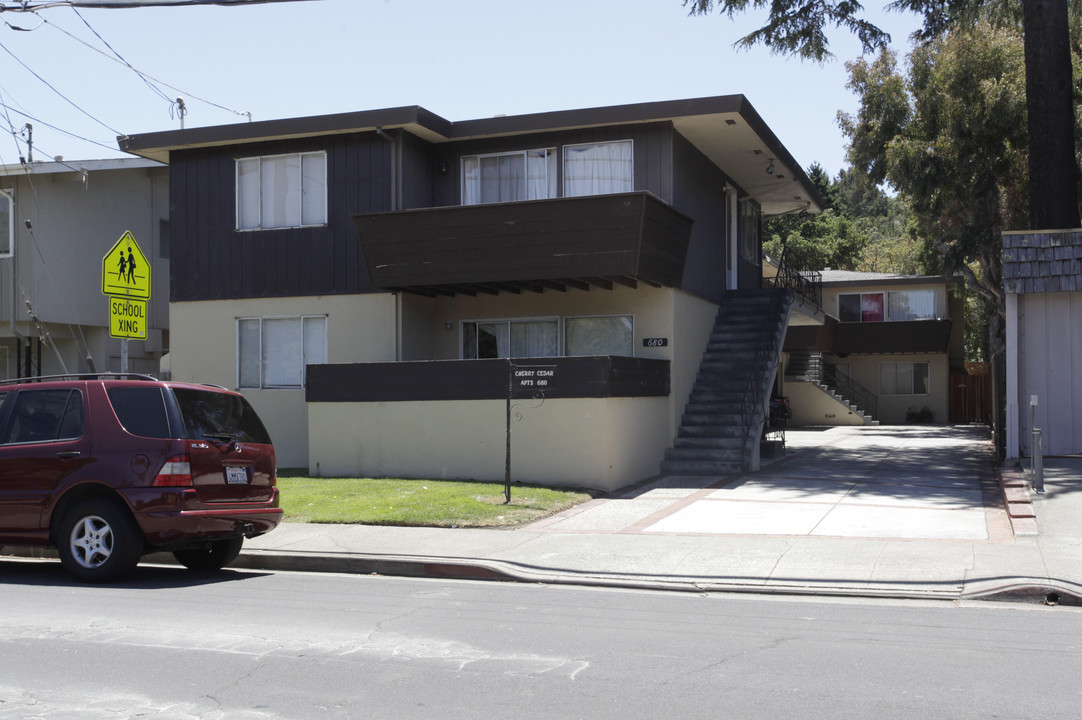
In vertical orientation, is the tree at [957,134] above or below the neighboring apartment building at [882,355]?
above

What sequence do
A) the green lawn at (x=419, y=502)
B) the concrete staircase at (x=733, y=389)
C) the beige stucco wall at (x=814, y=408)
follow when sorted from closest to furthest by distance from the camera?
1. the green lawn at (x=419, y=502)
2. the concrete staircase at (x=733, y=389)
3. the beige stucco wall at (x=814, y=408)

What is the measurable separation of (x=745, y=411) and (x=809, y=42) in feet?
27.5

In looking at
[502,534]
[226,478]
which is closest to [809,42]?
[502,534]

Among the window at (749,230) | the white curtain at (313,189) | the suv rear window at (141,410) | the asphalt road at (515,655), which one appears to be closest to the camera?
the asphalt road at (515,655)

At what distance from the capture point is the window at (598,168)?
18891mm

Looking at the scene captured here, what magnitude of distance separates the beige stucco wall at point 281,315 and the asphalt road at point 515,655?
10.2 metres

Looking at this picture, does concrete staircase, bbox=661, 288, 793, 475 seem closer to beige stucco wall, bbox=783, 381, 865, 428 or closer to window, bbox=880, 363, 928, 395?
beige stucco wall, bbox=783, 381, 865, 428

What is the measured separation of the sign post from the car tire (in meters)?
2.51

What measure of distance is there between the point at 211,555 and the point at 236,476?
1.21 metres

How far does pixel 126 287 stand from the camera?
1214 cm

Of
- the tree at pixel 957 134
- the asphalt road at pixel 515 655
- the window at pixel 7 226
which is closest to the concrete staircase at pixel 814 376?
the tree at pixel 957 134

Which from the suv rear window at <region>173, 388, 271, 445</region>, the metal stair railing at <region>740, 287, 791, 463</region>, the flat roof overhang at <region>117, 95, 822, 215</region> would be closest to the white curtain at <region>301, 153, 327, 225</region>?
the flat roof overhang at <region>117, 95, 822, 215</region>

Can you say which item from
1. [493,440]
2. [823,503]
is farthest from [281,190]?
[823,503]

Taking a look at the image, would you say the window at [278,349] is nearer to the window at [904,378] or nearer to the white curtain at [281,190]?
the white curtain at [281,190]
